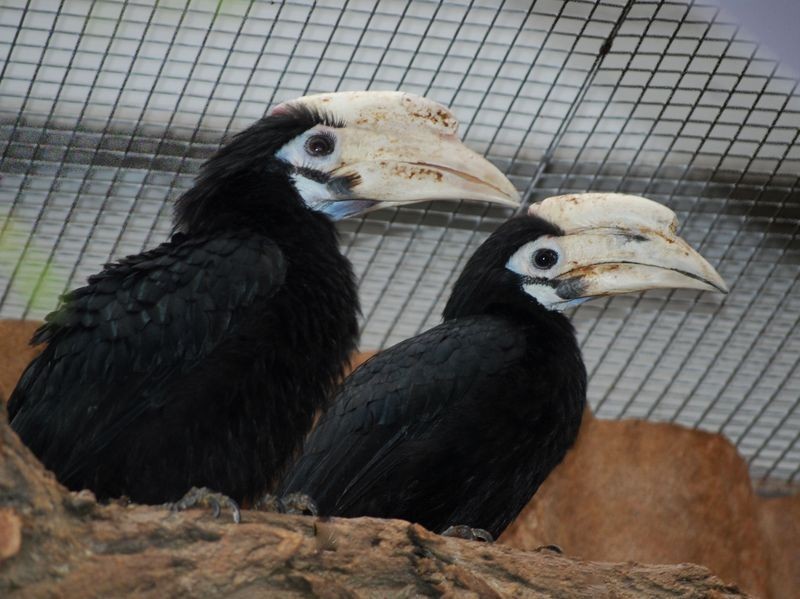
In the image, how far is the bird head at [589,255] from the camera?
14.0ft

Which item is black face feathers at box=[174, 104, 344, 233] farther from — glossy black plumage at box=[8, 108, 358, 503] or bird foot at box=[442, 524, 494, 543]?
bird foot at box=[442, 524, 494, 543]

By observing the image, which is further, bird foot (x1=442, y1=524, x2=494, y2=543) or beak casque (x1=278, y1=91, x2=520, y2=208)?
beak casque (x1=278, y1=91, x2=520, y2=208)

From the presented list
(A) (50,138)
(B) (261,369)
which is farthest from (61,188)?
(B) (261,369)

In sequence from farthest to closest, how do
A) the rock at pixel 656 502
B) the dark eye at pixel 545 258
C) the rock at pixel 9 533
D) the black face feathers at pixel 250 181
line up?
1. the rock at pixel 656 502
2. the dark eye at pixel 545 258
3. the black face feathers at pixel 250 181
4. the rock at pixel 9 533

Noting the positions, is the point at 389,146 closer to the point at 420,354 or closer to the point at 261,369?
the point at 420,354

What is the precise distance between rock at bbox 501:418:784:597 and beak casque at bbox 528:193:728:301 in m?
1.58

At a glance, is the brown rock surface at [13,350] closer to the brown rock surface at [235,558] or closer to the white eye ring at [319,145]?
the white eye ring at [319,145]

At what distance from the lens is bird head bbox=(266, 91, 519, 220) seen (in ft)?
12.5

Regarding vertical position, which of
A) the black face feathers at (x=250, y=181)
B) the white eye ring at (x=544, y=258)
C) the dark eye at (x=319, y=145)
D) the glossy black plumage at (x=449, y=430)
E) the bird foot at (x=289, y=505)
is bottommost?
the bird foot at (x=289, y=505)

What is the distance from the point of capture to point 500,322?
13.6 feet

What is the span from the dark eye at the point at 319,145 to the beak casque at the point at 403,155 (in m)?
0.04

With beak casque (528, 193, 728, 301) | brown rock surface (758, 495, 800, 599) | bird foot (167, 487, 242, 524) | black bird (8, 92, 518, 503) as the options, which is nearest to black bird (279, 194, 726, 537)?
beak casque (528, 193, 728, 301)

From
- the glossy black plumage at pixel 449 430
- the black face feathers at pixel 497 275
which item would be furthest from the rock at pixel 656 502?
the glossy black plumage at pixel 449 430

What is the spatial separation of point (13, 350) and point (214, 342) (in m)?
2.19
